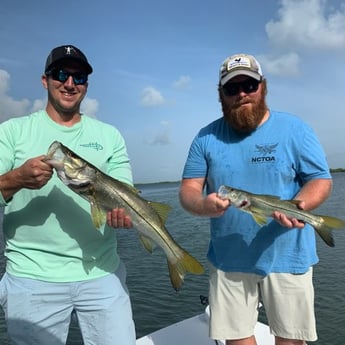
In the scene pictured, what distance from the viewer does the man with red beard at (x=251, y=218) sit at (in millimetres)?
4094

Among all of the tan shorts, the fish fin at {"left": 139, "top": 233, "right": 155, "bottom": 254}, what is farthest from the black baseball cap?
the tan shorts

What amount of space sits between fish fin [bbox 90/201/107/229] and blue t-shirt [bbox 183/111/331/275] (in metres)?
1.30

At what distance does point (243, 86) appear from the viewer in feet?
13.9

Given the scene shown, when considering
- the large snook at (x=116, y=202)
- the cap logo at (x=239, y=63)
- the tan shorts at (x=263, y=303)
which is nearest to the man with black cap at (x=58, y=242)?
the large snook at (x=116, y=202)

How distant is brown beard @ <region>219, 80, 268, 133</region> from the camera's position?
4156mm

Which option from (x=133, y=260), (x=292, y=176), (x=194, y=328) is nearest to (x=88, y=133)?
(x=292, y=176)

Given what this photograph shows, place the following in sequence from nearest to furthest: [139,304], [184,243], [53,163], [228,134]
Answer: [53,163] < [228,134] < [139,304] < [184,243]

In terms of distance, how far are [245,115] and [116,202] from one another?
1614 millimetres

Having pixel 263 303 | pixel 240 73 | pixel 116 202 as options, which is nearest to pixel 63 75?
pixel 116 202

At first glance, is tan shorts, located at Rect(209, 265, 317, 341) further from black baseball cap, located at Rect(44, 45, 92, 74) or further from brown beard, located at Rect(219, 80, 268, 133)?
black baseball cap, located at Rect(44, 45, 92, 74)

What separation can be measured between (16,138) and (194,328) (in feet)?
13.5

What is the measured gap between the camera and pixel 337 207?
30.0 metres

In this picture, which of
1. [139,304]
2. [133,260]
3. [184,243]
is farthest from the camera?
[184,243]

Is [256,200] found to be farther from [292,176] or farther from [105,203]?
[105,203]
